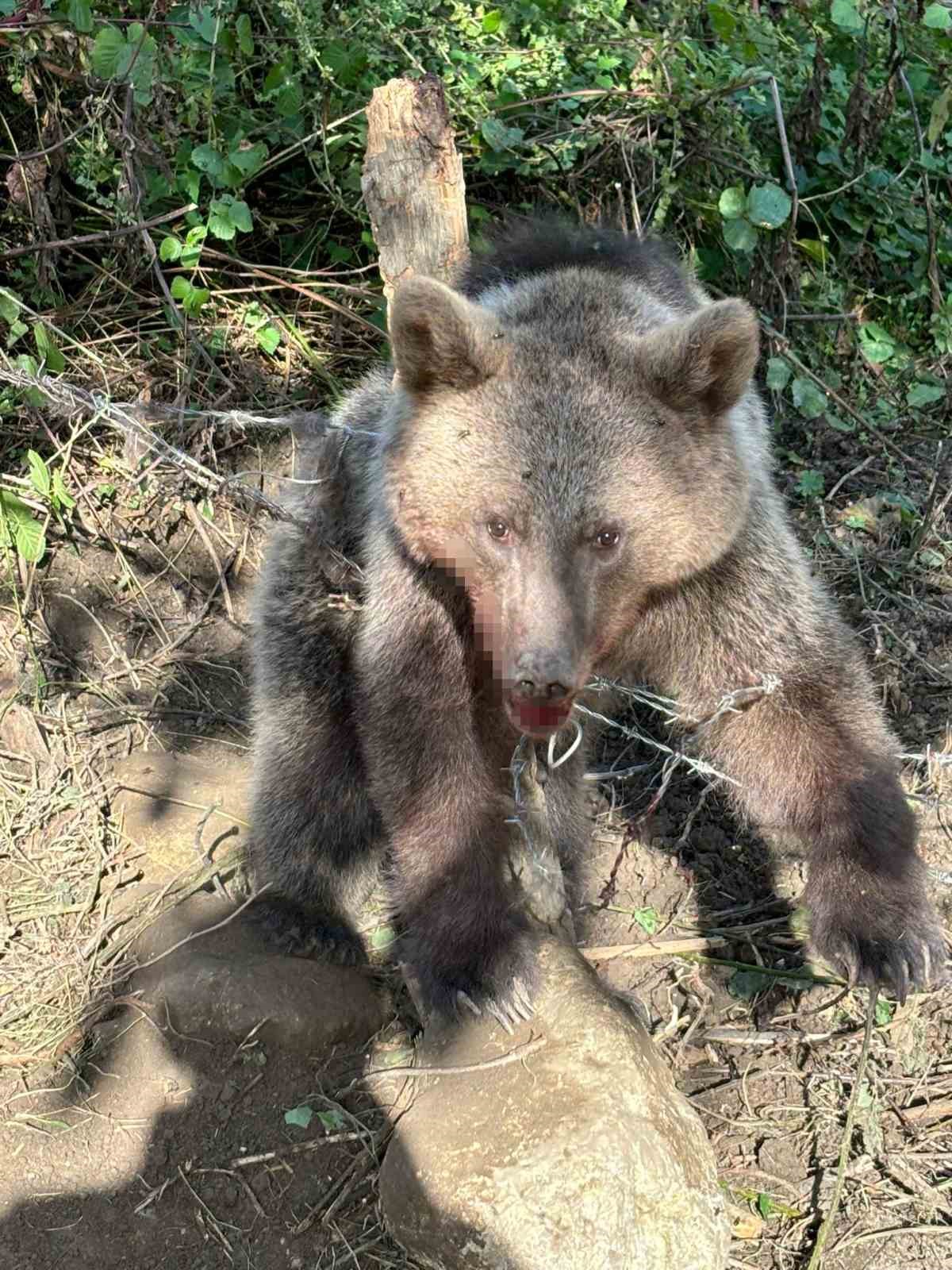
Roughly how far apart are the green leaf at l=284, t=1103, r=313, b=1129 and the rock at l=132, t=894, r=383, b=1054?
0.68 ft

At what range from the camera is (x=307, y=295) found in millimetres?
5922

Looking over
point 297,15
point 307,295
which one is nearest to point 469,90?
point 297,15

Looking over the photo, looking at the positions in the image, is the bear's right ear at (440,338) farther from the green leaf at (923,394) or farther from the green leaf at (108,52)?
the green leaf at (923,394)

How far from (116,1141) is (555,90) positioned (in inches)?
190

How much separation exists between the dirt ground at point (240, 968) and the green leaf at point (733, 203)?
1.17 metres

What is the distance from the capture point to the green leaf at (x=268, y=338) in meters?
5.85

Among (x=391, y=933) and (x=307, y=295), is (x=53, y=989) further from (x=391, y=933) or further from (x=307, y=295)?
(x=307, y=295)

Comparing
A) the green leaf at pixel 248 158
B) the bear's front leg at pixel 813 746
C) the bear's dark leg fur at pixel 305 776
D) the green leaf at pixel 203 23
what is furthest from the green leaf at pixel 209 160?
the bear's front leg at pixel 813 746

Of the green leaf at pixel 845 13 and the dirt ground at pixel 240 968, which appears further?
the green leaf at pixel 845 13

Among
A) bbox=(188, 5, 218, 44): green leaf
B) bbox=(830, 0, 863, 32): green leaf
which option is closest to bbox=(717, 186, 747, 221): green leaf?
bbox=(830, 0, 863, 32): green leaf

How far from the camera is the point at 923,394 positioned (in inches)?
233

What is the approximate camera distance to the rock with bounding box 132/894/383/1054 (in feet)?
13.1

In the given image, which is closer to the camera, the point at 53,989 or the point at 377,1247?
the point at 377,1247

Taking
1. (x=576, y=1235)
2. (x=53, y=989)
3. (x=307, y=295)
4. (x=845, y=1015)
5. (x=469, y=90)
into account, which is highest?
(x=469, y=90)
